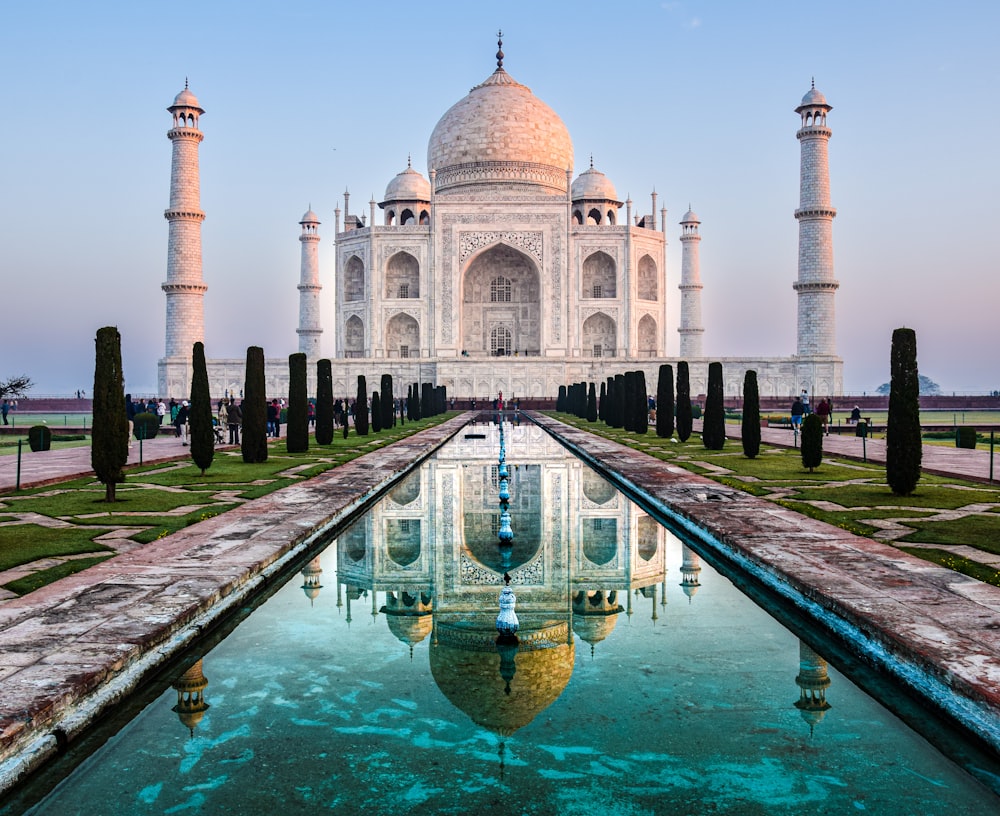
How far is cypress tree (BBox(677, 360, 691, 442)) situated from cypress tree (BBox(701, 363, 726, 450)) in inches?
44.7

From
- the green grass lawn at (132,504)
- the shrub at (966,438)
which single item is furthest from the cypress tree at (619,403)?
the green grass lawn at (132,504)

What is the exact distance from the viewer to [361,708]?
2938 millimetres

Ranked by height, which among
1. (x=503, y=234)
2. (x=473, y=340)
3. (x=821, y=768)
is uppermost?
(x=503, y=234)

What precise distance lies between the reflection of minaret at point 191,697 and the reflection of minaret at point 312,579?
108cm

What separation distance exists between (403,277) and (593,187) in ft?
33.3

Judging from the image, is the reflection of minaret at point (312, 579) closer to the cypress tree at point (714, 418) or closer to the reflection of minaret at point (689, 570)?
the reflection of minaret at point (689, 570)

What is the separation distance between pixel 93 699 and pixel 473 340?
1500 inches

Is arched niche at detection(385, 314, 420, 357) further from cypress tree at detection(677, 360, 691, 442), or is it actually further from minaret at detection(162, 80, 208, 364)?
cypress tree at detection(677, 360, 691, 442)

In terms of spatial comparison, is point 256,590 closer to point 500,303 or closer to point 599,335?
point 599,335

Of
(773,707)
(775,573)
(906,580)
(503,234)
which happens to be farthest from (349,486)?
(503,234)

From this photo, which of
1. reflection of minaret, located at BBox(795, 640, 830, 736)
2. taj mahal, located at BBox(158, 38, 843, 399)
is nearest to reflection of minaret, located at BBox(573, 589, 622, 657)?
reflection of minaret, located at BBox(795, 640, 830, 736)

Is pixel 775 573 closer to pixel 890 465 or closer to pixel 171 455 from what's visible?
pixel 890 465

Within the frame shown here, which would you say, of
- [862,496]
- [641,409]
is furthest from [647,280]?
[862,496]

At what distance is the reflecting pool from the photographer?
2.33 metres
